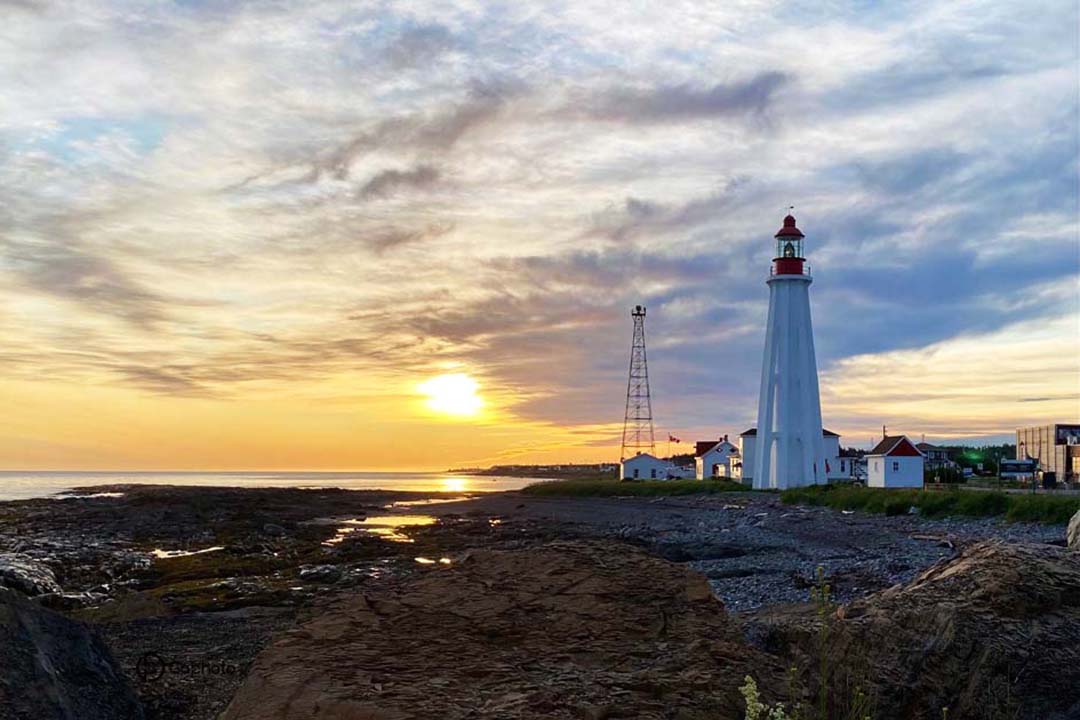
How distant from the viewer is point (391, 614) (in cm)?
489

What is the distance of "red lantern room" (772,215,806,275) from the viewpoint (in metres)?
56.1

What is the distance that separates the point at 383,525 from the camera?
43.4 metres


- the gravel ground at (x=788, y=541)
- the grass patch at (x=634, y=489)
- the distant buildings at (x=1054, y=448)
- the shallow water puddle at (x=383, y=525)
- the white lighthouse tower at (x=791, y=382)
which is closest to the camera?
the gravel ground at (x=788, y=541)

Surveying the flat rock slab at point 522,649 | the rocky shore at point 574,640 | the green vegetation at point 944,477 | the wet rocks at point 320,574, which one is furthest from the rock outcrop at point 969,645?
the green vegetation at point 944,477

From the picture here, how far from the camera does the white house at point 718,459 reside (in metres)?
77.3

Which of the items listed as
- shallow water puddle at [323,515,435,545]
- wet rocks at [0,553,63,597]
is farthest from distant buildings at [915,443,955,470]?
wet rocks at [0,553,63,597]

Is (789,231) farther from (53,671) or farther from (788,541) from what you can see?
(53,671)

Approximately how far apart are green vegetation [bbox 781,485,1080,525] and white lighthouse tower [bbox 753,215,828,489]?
7.72 meters

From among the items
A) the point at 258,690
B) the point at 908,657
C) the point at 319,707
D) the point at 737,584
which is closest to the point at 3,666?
the point at 258,690

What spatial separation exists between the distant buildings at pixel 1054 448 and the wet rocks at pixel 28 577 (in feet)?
192

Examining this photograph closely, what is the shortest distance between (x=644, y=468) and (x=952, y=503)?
2240 inches

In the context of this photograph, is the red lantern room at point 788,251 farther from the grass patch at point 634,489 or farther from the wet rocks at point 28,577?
the wet rocks at point 28,577

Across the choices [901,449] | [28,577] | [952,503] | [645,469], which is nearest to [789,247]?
[901,449]

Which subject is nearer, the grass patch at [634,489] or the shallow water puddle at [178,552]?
the shallow water puddle at [178,552]
